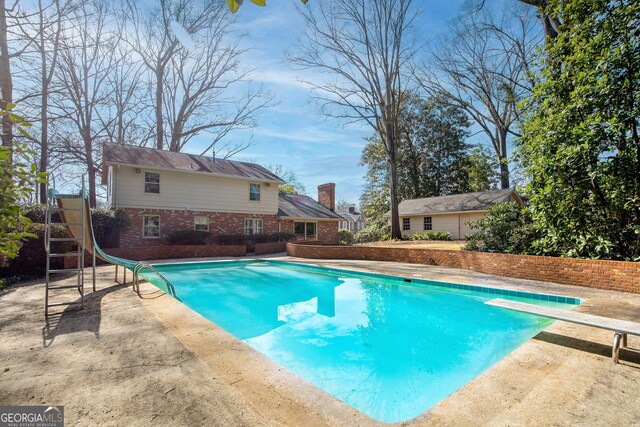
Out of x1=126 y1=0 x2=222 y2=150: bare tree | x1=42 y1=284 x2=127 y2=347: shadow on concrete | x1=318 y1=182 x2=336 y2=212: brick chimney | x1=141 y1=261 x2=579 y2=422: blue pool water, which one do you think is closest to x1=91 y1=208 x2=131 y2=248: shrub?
x1=141 y1=261 x2=579 y2=422: blue pool water

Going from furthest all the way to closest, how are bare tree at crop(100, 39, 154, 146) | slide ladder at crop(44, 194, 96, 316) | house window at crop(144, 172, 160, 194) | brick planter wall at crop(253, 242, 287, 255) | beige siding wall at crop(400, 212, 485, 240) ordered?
beige siding wall at crop(400, 212, 485, 240), bare tree at crop(100, 39, 154, 146), brick planter wall at crop(253, 242, 287, 255), house window at crop(144, 172, 160, 194), slide ladder at crop(44, 194, 96, 316)

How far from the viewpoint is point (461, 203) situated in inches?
974

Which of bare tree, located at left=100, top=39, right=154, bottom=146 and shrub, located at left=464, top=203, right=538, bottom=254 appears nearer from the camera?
shrub, located at left=464, top=203, right=538, bottom=254

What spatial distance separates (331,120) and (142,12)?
1572 cm

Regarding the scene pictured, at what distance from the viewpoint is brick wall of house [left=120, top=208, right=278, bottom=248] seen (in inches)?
635

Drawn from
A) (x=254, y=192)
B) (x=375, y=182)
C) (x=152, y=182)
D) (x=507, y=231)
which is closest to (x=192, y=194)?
(x=152, y=182)

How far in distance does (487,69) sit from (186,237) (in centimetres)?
2425

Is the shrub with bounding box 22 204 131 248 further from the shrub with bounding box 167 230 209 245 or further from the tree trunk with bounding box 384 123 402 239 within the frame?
the tree trunk with bounding box 384 123 402 239

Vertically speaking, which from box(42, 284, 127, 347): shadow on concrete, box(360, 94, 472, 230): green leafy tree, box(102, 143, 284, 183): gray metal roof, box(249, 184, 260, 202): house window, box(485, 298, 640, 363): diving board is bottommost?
box(42, 284, 127, 347): shadow on concrete

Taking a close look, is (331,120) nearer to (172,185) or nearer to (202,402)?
(172,185)

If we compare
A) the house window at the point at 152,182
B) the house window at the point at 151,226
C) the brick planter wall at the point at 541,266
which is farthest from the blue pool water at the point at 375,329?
the house window at the point at 152,182

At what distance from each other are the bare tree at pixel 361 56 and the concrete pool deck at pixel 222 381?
705 inches

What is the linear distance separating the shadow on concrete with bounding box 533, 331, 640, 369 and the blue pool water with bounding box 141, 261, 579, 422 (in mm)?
798

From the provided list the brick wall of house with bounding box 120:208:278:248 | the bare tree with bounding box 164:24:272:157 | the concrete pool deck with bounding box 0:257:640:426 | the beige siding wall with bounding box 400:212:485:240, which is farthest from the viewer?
the bare tree with bounding box 164:24:272:157
